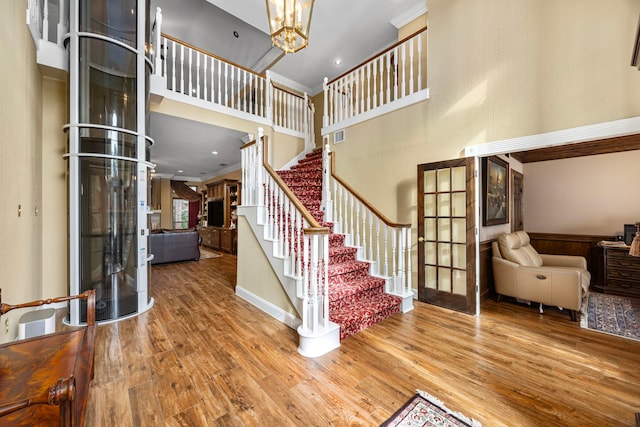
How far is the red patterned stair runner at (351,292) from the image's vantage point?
2727 millimetres

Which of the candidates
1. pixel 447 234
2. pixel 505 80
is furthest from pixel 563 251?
pixel 505 80

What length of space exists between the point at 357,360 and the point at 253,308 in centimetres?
169

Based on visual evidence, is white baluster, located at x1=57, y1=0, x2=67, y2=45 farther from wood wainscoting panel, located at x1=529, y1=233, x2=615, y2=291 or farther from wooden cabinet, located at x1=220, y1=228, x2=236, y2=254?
wood wainscoting panel, located at x1=529, y1=233, x2=615, y2=291

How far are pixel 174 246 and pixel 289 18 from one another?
232 inches

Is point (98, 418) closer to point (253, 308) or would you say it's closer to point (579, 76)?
point (253, 308)

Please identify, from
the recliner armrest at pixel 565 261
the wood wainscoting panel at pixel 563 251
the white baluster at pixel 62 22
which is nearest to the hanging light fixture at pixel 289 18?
the white baluster at pixel 62 22

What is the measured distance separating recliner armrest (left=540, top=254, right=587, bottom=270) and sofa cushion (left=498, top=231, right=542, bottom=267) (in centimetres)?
14

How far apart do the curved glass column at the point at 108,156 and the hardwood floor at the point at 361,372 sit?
0.54 meters

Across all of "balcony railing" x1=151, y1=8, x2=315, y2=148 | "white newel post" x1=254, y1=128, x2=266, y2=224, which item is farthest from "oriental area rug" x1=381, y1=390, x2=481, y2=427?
"balcony railing" x1=151, y1=8, x2=315, y2=148

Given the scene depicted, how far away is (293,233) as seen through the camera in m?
2.89

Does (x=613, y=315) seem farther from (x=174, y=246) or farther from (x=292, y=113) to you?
(x=174, y=246)

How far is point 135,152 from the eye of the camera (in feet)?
10.4

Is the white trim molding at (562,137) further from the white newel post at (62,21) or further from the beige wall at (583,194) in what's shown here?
the white newel post at (62,21)

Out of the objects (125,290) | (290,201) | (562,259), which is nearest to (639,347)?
(562,259)
